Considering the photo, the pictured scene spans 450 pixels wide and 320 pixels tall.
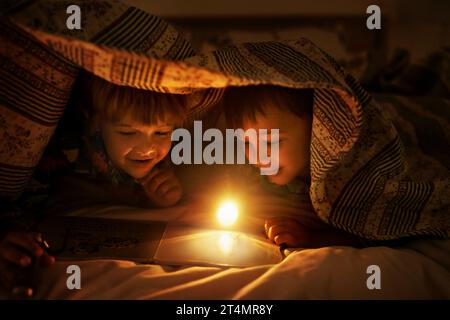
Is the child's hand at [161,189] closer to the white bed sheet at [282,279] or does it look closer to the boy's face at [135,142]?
the boy's face at [135,142]

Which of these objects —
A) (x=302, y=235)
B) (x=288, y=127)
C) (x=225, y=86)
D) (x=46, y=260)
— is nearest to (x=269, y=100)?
(x=288, y=127)

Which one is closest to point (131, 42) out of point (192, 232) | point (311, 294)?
point (192, 232)

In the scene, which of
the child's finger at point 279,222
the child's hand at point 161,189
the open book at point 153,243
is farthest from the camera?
the child's hand at point 161,189

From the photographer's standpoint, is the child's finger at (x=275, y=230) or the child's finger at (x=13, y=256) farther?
the child's finger at (x=275, y=230)

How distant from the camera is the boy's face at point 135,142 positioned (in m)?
0.82

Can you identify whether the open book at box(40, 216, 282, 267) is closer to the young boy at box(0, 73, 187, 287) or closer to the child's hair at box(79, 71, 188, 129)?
the young boy at box(0, 73, 187, 287)

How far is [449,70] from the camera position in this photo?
1282mm

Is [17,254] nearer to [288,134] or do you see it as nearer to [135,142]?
[135,142]

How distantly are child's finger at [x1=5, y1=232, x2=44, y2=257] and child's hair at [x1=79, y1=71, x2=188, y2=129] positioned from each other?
0.28 metres

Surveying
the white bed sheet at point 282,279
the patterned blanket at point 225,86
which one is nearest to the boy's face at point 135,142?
the patterned blanket at point 225,86

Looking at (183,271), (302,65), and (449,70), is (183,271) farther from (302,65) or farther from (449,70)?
(449,70)

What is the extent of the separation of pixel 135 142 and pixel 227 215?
24 centimetres

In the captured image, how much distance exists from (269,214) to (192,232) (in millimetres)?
190

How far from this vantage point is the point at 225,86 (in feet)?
2.31
